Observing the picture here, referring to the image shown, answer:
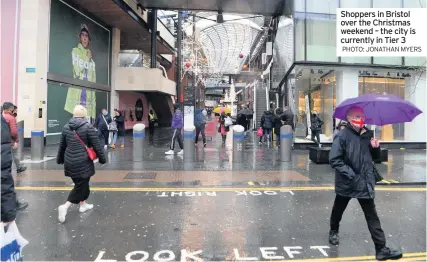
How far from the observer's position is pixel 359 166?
12.4ft

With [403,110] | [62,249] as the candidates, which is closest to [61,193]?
[62,249]

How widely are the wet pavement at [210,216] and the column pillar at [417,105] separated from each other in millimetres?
7791

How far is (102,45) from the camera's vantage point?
20.0 m

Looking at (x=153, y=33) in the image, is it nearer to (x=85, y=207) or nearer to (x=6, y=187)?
(x=85, y=207)

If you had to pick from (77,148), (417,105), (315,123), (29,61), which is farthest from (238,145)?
(417,105)

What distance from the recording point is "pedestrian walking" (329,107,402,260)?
12.2 feet

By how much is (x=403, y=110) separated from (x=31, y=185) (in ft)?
23.4

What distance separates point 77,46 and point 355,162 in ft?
53.8

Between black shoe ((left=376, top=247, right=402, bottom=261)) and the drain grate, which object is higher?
the drain grate

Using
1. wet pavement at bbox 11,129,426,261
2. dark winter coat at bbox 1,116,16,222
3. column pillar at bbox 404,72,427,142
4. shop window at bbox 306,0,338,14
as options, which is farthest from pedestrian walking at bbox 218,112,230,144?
dark winter coat at bbox 1,116,16,222

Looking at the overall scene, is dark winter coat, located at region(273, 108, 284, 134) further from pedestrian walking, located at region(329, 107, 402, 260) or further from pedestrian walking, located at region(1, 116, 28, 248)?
pedestrian walking, located at region(1, 116, 28, 248)

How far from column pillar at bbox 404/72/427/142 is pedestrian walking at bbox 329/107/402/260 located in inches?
551

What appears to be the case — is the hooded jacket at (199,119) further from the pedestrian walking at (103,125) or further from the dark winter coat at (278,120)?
the pedestrian walking at (103,125)

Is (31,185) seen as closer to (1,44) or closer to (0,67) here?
(0,67)
